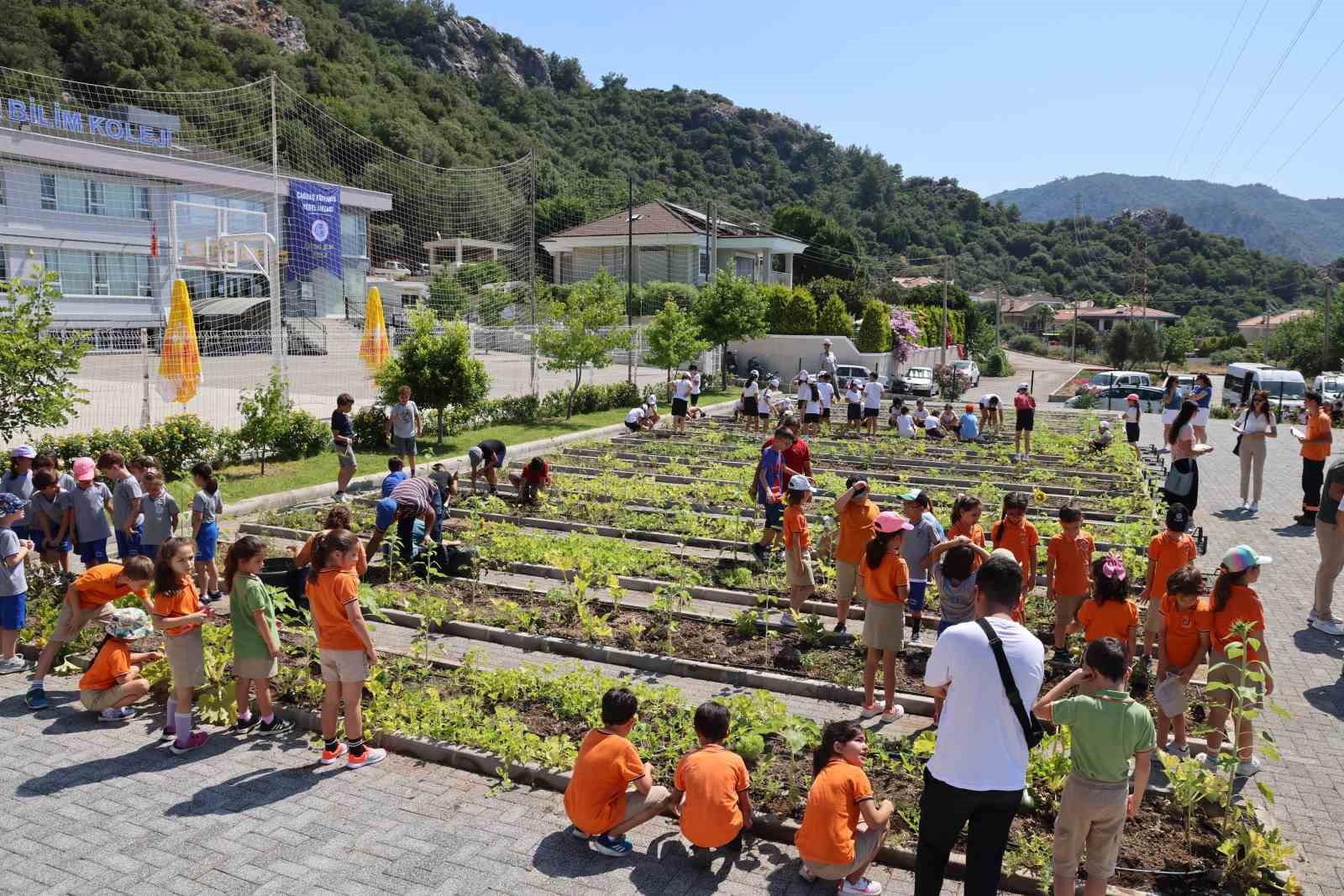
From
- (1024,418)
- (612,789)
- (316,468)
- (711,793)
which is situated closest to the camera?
(711,793)

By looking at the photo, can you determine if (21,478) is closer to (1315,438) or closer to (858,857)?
(858,857)

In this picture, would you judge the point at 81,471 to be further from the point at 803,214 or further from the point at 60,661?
the point at 803,214

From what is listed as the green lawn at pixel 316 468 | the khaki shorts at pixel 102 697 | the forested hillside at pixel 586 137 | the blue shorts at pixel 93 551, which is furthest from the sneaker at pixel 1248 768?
the forested hillside at pixel 586 137

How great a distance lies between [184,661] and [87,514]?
359cm

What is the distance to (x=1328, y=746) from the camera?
6.24 meters

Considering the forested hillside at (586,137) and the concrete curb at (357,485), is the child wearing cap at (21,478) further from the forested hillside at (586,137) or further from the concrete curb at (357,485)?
the forested hillside at (586,137)

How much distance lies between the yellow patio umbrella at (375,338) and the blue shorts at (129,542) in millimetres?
11920

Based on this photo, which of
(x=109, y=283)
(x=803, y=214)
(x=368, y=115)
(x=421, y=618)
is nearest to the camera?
(x=421, y=618)

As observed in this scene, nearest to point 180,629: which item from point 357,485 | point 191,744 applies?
point 191,744

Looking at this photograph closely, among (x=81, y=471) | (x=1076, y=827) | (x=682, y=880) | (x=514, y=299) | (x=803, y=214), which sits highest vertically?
(x=803, y=214)

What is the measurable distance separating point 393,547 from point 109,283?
36101 millimetres

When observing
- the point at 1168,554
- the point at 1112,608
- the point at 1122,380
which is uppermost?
the point at 1122,380

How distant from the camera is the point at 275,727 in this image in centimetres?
636

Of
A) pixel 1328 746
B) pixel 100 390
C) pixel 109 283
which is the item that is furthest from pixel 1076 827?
pixel 109 283
